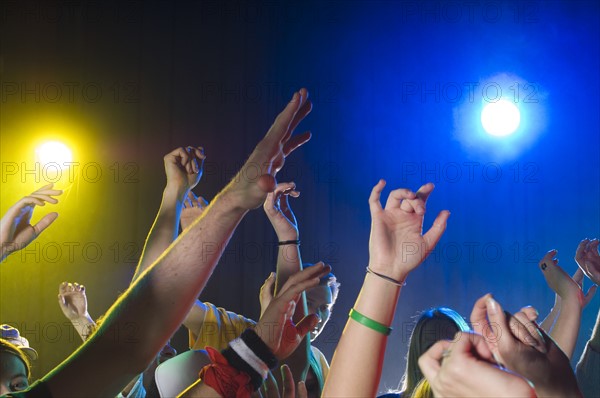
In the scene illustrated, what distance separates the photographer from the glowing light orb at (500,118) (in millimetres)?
3896

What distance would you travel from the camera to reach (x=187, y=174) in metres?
1.58

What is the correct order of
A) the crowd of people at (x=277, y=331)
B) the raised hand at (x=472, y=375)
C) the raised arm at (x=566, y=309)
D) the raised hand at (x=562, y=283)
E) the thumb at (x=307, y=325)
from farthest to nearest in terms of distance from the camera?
the raised hand at (x=562, y=283) → the raised arm at (x=566, y=309) → the thumb at (x=307, y=325) → the crowd of people at (x=277, y=331) → the raised hand at (x=472, y=375)

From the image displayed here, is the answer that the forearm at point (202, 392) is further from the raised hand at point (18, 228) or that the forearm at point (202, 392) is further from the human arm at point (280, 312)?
the raised hand at point (18, 228)

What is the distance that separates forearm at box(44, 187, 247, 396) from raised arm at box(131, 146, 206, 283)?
28.0 inches

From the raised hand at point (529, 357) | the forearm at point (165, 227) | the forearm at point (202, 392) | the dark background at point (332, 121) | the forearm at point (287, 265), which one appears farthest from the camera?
the dark background at point (332, 121)

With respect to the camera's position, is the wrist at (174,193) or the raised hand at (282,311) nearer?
the raised hand at (282,311)

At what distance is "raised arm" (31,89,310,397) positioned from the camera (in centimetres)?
73

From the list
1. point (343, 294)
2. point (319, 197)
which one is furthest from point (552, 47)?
point (343, 294)

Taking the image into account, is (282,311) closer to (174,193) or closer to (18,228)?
(174,193)

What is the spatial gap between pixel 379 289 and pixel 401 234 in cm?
12

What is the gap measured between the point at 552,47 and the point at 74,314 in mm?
3448

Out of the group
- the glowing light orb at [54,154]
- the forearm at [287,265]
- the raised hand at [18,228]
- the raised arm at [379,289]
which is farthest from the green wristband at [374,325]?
the glowing light orb at [54,154]

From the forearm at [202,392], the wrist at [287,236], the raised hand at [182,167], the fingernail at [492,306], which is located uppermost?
the raised hand at [182,167]

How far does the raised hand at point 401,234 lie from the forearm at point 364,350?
4 centimetres
